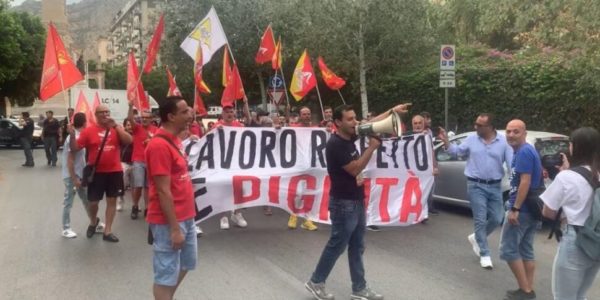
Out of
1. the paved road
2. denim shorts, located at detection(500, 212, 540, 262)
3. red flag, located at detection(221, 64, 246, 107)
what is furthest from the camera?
red flag, located at detection(221, 64, 246, 107)

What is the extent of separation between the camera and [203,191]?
7812 millimetres

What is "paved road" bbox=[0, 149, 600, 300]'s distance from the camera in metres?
5.52

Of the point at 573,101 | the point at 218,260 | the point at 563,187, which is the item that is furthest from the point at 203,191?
the point at 573,101

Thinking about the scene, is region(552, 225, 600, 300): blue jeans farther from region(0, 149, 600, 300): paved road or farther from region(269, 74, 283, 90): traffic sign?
region(269, 74, 283, 90): traffic sign

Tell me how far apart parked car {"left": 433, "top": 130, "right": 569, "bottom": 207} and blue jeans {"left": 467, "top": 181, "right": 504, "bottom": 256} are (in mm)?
2297

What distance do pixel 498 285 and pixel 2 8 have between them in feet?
102

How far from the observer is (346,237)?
499 centimetres

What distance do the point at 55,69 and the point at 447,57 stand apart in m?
7.43

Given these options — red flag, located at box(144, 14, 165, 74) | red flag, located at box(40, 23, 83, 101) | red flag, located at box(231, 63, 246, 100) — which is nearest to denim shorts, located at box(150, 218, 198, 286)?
red flag, located at box(40, 23, 83, 101)

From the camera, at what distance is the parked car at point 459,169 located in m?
8.48

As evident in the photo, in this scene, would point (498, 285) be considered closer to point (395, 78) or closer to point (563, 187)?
point (563, 187)

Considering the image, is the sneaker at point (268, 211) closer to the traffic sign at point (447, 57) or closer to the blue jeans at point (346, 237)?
the blue jeans at point (346, 237)

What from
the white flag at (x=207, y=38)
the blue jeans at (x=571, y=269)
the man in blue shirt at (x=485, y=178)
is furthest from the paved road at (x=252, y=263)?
the white flag at (x=207, y=38)

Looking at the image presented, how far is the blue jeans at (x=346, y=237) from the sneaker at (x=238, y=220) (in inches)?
138
